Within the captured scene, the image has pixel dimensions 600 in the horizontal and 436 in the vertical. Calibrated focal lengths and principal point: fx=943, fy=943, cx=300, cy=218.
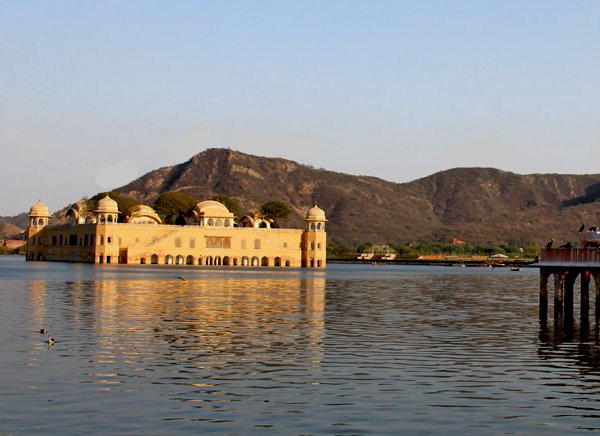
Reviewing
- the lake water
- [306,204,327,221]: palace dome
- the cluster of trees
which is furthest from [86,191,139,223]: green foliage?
the lake water

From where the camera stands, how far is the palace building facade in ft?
476

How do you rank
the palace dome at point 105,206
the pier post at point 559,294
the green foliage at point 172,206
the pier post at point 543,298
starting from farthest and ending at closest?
the green foliage at point 172,206, the palace dome at point 105,206, the pier post at point 559,294, the pier post at point 543,298

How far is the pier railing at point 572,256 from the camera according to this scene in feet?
122

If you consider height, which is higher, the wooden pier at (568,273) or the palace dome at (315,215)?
the palace dome at (315,215)

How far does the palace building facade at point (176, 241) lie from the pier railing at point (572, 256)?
109961mm

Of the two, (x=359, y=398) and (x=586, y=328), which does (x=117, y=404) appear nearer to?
(x=359, y=398)

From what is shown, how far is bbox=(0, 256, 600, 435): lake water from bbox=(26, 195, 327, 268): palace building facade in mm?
105953

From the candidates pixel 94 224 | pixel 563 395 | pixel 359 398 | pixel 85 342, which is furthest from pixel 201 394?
pixel 94 224

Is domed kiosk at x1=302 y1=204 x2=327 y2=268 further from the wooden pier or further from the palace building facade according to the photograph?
the wooden pier

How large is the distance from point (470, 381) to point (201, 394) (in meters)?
6.21

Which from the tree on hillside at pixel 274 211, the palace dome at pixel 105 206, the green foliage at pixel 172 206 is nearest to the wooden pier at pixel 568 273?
the palace dome at pixel 105 206

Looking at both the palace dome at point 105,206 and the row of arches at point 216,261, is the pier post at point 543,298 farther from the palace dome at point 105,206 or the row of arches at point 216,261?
the palace dome at point 105,206

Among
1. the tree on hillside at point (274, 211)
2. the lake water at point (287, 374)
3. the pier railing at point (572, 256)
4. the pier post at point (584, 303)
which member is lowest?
the lake water at point (287, 374)

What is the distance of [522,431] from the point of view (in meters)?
16.4
